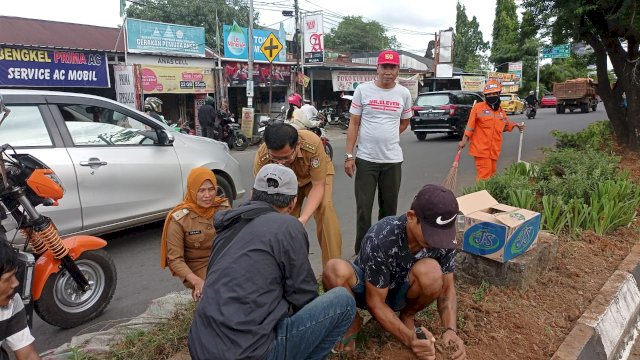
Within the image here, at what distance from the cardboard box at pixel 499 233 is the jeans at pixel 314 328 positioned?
1344mm

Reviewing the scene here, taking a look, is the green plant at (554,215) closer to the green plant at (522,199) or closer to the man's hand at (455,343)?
the green plant at (522,199)

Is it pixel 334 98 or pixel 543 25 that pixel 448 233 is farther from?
pixel 334 98

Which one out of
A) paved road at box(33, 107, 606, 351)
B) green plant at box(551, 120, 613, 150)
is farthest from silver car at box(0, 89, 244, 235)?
green plant at box(551, 120, 613, 150)

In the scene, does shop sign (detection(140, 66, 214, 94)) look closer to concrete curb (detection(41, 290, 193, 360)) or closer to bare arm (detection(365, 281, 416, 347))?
concrete curb (detection(41, 290, 193, 360))

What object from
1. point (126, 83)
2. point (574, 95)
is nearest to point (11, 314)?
point (126, 83)

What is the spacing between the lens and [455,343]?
238 cm

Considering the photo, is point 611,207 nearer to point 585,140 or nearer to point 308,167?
point 308,167

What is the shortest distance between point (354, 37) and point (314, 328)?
184ft

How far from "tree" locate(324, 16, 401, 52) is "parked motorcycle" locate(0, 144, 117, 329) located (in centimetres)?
5308

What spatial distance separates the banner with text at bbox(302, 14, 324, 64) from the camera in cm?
1923

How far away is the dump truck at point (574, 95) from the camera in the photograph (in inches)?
1078

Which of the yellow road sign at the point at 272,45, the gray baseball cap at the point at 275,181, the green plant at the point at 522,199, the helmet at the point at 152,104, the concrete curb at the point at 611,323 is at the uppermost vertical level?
the yellow road sign at the point at 272,45

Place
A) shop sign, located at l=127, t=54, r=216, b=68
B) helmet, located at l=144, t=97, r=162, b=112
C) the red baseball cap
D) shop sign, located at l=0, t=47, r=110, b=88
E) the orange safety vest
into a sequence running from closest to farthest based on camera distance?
the red baseball cap, the orange safety vest, helmet, located at l=144, t=97, r=162, b=112, shop sign, located at l=0, t=47, r=110, b=88, shop sign, located at l=127, t=54, r=216, b=68

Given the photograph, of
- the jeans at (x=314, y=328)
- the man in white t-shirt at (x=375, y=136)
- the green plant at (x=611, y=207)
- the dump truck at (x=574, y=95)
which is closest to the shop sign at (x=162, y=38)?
the man in white t-shirt at (x=375, y=136)
